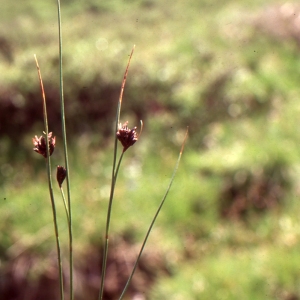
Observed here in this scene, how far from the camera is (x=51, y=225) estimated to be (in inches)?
95.4

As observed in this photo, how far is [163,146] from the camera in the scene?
3115mm

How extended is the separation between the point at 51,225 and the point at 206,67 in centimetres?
175

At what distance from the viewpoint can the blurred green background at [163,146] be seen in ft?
7.30

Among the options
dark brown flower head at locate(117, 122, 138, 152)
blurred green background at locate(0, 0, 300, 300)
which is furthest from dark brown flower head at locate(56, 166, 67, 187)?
blurred green background at locate(0, 0, 300, 300)

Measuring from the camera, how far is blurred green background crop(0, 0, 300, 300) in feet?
7.30

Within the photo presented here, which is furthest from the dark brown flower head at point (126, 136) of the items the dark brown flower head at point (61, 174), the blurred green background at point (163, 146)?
the blurred green background at point (163, 146)

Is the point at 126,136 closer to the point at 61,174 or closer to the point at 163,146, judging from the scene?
the point at 61,174

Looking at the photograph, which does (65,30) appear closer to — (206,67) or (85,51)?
(85,51)

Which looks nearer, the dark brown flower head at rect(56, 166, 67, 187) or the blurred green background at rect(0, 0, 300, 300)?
the dark brown flower head at rect(56, 166, 67, 187)

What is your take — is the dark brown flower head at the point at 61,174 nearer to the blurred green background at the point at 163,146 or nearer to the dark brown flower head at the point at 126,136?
the dark brown flower head at the point at 126,136

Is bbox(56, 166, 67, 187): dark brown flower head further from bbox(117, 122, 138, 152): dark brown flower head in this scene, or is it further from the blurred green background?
the blurred green background

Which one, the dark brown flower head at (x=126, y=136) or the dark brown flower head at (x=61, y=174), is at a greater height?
the dark brown flower head at (x=126, y=136)

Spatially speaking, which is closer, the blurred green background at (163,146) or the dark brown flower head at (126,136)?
the dark brown flower head at (126,136)

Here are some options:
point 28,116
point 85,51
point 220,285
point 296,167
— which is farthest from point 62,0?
point 220,285
